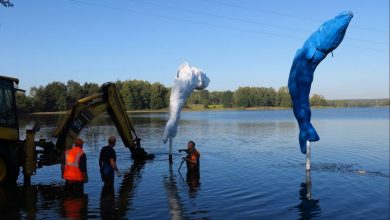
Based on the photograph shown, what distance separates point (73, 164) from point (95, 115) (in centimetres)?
490

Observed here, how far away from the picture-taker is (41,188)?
1240 cm

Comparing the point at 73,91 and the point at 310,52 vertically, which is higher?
the point at 73,91

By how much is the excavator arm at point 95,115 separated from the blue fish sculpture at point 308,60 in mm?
7008

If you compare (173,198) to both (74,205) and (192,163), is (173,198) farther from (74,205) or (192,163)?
(192,163)

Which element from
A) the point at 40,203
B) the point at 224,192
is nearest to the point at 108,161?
the point at 40,203

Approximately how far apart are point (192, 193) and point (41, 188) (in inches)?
180

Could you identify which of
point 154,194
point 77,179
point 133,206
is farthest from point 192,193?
point 77,179

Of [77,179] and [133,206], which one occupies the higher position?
[77,179]

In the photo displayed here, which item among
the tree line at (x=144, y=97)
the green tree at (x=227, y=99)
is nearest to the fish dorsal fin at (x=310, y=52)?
Answer: the tree line at (x=144, y=97)

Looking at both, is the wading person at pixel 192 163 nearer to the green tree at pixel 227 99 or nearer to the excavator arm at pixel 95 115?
the excavator arm at pixel 95 115

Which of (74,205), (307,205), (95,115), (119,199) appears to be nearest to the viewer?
(74,205)

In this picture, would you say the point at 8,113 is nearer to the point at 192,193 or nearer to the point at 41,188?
the point at 41,188

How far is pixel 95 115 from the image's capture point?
15.1 meters

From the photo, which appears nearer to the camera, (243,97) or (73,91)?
(73,91)
